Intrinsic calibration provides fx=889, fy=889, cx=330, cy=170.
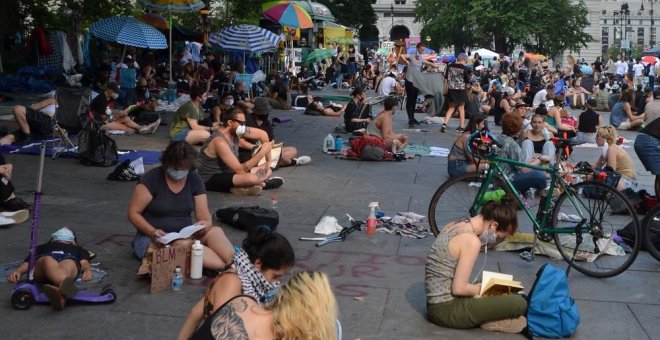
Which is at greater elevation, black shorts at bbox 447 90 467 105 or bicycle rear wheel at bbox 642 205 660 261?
black shorts at bbox 447 90 467 105

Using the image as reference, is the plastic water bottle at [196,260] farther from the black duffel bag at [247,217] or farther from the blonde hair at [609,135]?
the blonde hair at [609,135]

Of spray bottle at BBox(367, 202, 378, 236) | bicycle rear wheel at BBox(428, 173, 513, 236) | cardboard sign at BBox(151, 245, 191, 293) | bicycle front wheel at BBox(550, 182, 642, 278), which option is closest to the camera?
cardboard sign at BBox(151, 245, 191, 293)

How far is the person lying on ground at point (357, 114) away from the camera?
55.7 ft

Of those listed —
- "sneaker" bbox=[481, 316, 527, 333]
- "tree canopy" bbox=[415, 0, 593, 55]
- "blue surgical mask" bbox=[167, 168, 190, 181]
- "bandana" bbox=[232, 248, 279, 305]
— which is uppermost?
"tree canopy" bbox=[415, 0, 593, 55]

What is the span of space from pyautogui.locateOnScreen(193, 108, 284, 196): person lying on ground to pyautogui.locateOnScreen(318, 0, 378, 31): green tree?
53.6m

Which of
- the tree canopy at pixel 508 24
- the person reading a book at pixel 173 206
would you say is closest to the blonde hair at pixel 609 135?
the person reading a book at pixel 173 206

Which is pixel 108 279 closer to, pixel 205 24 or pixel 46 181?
pixel 46 181

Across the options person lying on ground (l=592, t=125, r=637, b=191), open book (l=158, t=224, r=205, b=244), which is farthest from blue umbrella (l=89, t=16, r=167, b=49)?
open book (l=158, t=224, r=205, b=244)

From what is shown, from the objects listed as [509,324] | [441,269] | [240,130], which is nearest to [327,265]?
[441,269]

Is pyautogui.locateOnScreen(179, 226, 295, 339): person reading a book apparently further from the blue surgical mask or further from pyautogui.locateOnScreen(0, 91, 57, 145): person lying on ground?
pyautogui.locateOnScreen(0, 91, 57, 145): person lying on ground

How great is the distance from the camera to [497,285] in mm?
6078

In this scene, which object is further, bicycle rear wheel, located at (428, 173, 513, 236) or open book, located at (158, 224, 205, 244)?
bicycle rear wheel, located at (428, 173, 513, 236)

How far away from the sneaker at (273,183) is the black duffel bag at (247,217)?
1.94 m

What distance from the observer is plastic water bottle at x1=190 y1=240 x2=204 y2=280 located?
6.76 metres
